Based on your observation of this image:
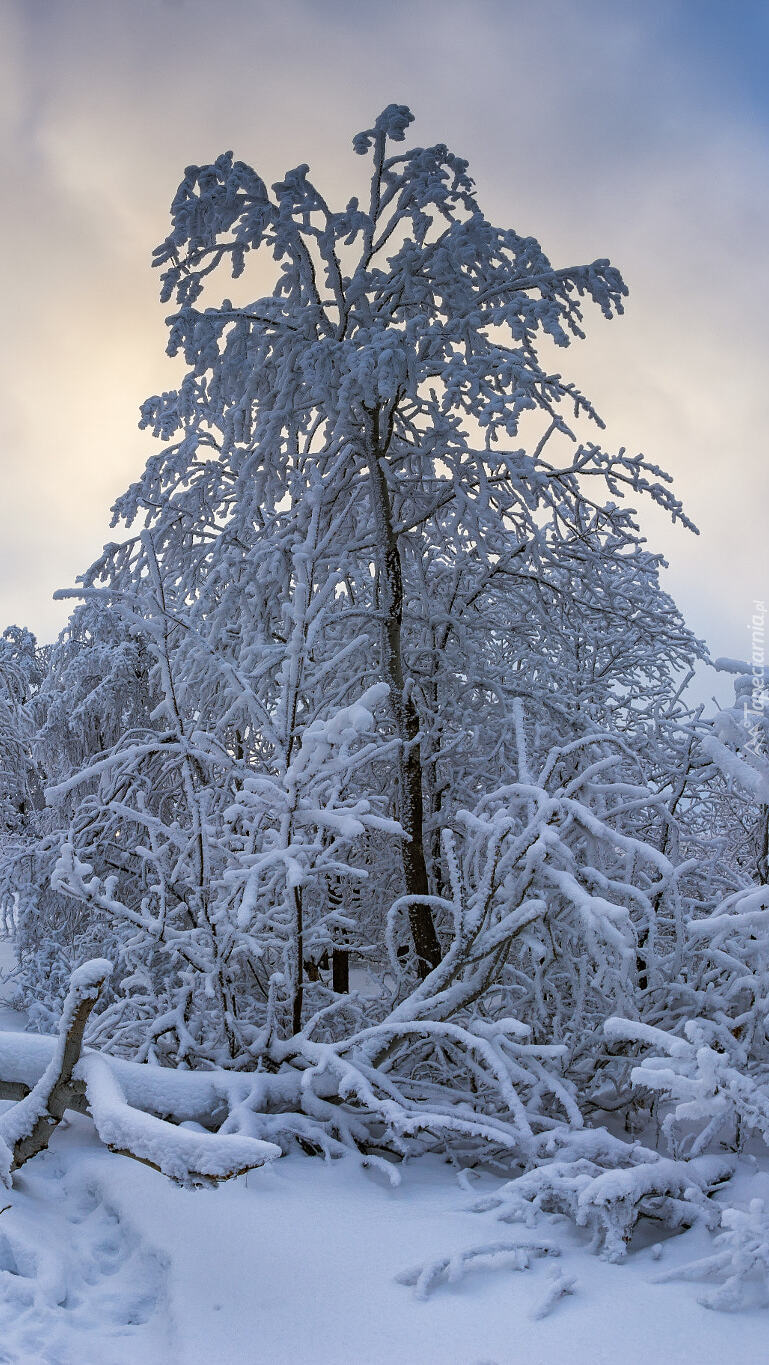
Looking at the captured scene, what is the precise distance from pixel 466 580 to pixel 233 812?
4.57 meters

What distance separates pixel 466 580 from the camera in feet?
26.3

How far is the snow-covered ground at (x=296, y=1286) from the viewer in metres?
2.46

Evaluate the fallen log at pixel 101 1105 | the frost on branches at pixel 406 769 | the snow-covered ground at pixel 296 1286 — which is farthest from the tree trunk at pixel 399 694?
the snow-covered ground at pixel 296 1286

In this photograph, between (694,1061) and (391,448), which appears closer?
(694,1061)

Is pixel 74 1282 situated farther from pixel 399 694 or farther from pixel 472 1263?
pixel 399 694

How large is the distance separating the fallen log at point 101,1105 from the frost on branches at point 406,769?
391mm

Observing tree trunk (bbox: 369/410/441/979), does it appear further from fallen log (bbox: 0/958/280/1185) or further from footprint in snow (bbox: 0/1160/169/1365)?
footprint in snow (bbox: 0/1160/169/1365)

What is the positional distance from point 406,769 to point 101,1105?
3972mm

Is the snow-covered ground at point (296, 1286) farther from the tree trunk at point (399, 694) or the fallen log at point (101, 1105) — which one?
the tree trunk at point (399, 694)

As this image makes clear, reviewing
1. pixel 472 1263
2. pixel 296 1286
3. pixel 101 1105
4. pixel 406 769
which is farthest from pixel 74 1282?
pixel 406 769

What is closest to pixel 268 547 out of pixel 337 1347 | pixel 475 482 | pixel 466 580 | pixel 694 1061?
pixel 475 482

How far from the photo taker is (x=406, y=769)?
6.67 meters

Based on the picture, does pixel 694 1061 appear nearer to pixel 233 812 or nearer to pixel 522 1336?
pixel 522 1336

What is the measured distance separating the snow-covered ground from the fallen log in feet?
0.79
